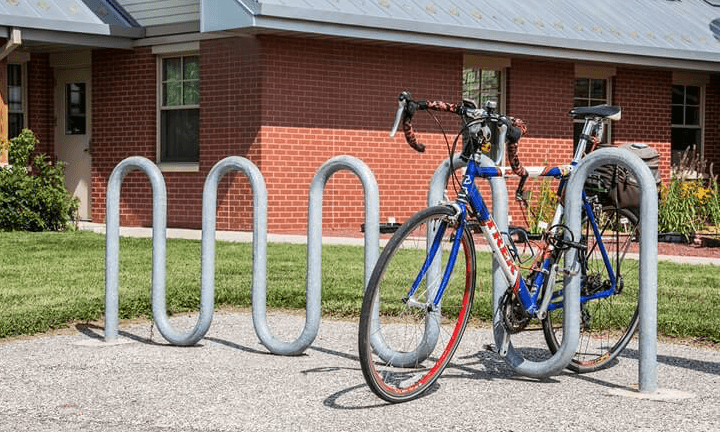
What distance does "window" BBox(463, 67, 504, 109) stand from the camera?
1909 centimetres

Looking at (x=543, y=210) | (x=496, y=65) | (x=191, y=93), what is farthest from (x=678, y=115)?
(x=191, y=93)

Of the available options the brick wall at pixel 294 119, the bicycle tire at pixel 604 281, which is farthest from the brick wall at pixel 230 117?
the bicycle tire at pixel 604 281

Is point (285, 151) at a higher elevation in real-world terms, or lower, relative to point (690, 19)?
lower

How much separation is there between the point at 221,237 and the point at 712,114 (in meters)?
11.3

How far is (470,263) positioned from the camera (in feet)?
19.0

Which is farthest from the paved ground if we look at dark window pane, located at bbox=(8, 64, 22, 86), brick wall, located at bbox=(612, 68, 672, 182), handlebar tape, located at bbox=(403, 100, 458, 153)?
brick wall, located at bbox=(612, 68, 672, 182)

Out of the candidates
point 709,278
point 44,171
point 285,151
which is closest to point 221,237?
point 285,151

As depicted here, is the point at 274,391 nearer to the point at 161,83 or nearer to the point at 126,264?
the point at 126,264

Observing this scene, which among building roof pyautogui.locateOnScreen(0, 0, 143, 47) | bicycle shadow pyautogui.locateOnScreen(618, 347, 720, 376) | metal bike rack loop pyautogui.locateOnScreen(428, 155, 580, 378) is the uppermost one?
building roof pyautogui.locateOnScreen(0, 0, 143, 47)

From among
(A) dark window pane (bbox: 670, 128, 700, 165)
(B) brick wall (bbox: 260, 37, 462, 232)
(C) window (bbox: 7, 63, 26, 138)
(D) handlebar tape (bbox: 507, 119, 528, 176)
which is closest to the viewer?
(D) handlebar tape (bbox: 507, 119, 528, 176)

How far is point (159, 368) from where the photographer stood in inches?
250

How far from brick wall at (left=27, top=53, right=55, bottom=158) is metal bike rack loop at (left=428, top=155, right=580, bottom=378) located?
1387cm

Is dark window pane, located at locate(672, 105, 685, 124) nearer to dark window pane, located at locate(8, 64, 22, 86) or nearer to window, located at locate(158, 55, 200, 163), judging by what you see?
window, located at locate(158, 55, 200, 163)

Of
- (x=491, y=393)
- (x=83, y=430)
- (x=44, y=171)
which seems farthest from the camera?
(x=44, y=171)
